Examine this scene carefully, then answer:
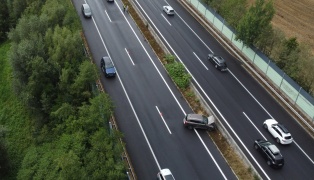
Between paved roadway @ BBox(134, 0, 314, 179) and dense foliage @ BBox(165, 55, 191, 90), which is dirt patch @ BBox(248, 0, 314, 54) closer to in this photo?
paved roadway @ BBox(134, 0, 314, 179)

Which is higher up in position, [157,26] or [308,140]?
[157,26]

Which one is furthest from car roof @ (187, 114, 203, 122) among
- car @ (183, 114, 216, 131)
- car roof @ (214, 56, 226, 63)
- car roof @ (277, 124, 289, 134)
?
car roof @ (214, 56, 226, 63)

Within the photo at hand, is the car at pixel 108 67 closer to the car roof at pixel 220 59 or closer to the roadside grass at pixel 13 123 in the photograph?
the roadside grass at pixel 13 123

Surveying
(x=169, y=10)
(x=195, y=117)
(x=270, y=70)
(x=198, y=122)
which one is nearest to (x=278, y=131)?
(x=198, y=122)

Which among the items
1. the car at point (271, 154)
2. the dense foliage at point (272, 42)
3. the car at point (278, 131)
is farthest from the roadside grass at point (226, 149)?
the dense foliage at point (272, 42)

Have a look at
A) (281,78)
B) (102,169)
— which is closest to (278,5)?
(281,78)

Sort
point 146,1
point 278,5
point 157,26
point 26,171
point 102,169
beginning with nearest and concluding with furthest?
point 102,169
point 26,171
point 157,26
point 146,1
point 278,5

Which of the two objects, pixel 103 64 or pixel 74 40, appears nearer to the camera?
pixel 74 40

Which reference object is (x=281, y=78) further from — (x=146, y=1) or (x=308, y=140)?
(x=146, y=1)
